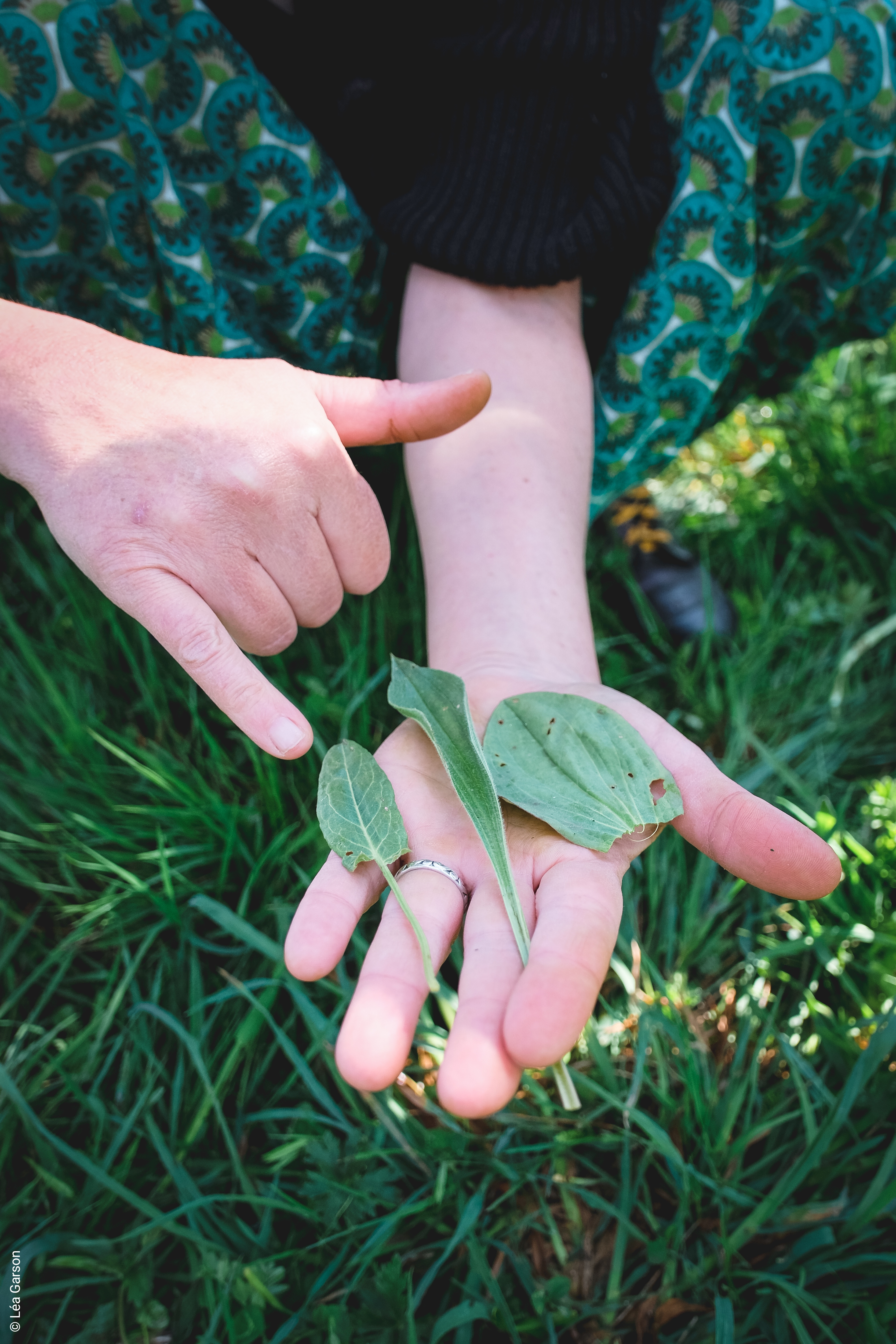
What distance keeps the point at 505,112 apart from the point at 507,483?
23.2 inches

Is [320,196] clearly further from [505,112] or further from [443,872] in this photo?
[443,872]

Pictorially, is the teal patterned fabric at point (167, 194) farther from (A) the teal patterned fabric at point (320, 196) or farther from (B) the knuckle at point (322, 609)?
(B) the knuckle at point (322, 609)

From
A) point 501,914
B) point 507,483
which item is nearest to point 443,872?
point 501,914

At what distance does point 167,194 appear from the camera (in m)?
1.24

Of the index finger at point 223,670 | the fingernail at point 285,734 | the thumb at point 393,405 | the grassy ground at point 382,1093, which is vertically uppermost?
the thumb at point 393,405

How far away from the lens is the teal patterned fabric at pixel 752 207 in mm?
1246

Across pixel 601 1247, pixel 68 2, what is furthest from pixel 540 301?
pixel 601 1247

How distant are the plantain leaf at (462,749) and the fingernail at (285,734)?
15cm

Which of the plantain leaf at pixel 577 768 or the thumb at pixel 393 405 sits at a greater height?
the thumb at pixel 393 405

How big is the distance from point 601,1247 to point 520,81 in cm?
165

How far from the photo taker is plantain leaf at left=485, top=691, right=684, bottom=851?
0.91 meters

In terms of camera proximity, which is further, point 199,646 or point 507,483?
point 507,483

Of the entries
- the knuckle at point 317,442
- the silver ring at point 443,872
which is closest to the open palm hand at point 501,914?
the silver ring at point 443,872

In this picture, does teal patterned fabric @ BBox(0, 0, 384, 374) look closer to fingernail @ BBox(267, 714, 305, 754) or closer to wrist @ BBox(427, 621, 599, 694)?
wrist @ BBox(427, 621, 599, 694)
